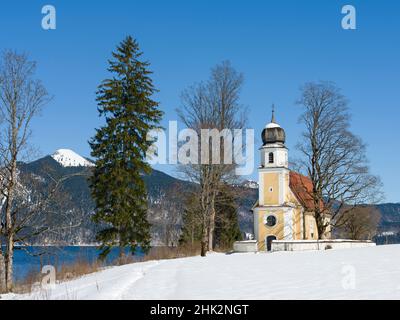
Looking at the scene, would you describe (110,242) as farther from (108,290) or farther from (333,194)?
(108,290)

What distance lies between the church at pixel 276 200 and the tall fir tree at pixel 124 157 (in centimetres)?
1812

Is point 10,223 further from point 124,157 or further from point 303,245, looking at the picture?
point 303,245

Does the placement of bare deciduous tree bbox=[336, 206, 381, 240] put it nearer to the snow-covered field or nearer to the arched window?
the arched window

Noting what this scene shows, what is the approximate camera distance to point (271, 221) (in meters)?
47.9

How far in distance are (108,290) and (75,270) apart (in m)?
8.68

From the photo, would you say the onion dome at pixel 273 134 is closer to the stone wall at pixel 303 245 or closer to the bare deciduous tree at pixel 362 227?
the bare deciduous tree at pixel 362 227

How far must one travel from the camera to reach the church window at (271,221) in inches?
1879

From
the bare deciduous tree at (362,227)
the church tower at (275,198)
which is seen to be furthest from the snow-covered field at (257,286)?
the bare deciduous tree at (362,227)

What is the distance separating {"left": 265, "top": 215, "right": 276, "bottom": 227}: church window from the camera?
47.7 metres

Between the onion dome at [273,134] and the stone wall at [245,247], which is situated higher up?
the onion dome at [273,134]

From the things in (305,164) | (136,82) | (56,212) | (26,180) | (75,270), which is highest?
(136,82)

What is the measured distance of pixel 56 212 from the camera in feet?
64.7

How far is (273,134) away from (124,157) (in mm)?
21099
